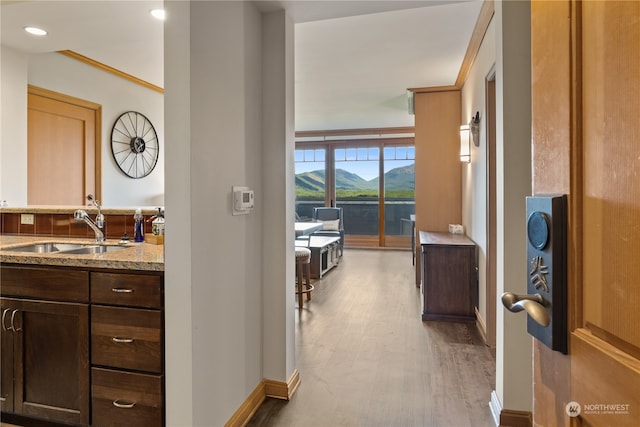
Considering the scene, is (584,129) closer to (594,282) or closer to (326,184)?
(594,282)

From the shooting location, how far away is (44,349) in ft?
5.61

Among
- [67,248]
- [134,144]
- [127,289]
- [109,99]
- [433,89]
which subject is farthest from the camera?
[433,89]

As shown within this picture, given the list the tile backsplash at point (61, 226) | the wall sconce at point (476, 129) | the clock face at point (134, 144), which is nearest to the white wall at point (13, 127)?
the tile backsplash at point (61, 226)

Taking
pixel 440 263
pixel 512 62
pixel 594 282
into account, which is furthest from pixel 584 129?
pixel 440 263

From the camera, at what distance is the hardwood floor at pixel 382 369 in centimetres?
194

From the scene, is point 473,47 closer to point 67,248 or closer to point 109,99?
point 67,248

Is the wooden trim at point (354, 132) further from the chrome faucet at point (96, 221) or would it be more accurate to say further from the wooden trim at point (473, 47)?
the chrome faucet at point (96, 221)

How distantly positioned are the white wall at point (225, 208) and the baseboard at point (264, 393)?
0.04 meters

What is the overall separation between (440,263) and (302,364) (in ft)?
→ 5.37

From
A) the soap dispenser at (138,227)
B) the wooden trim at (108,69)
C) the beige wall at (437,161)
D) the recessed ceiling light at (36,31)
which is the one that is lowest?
the soap dispenser at (138,227)

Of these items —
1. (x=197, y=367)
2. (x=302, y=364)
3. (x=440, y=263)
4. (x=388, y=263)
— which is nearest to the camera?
(x=197, y=367)

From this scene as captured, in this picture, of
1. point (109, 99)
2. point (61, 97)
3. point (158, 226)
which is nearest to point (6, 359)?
point (158, 226)

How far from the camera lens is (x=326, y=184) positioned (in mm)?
8484

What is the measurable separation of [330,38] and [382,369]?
2.78 m
